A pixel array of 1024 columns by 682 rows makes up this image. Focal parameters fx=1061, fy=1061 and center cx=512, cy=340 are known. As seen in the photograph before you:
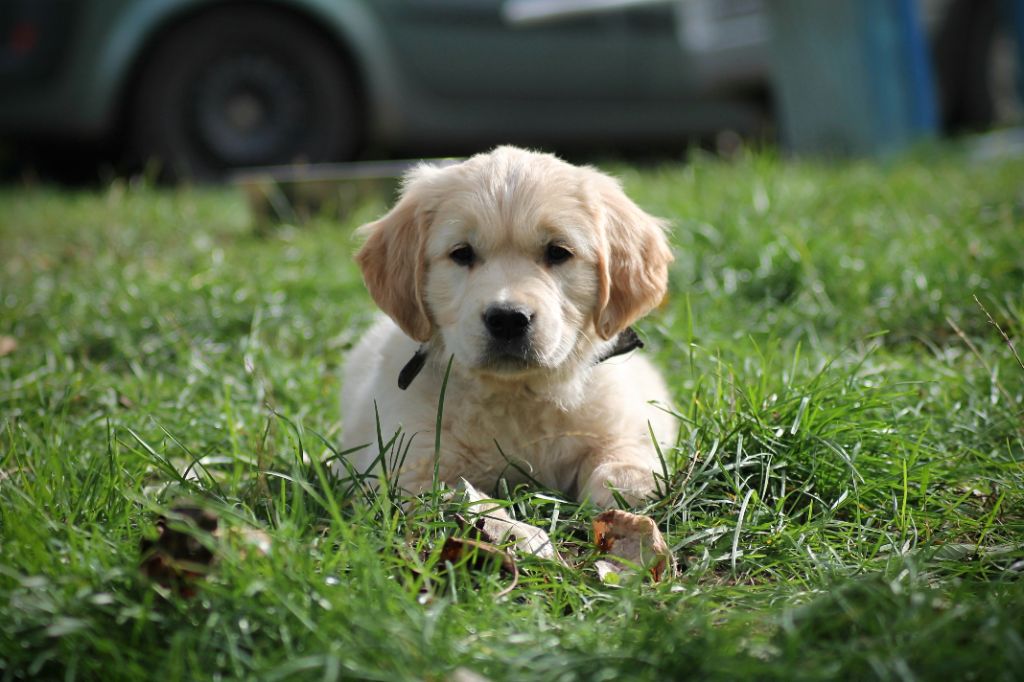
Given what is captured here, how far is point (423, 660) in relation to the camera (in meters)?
1.85

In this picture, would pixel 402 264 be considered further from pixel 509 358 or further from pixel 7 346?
pixel 7 346

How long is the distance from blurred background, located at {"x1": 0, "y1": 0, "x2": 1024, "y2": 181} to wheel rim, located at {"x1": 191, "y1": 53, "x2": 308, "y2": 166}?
0.01 metres

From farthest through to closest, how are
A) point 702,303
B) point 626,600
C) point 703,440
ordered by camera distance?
1. point 702,303
2. point 703,440
3. point 626,600

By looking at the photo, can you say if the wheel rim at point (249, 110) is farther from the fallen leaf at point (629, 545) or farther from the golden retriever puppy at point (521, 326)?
the fallen leaf at point (629, 545)

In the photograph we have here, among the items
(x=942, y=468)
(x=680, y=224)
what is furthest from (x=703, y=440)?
(x=680, y=224)

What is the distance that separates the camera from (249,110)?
781 cm


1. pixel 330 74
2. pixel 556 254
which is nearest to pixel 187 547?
pixel 556 254

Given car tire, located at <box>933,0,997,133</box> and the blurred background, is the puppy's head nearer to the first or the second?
the blurred background

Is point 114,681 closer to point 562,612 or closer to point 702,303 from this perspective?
point 562,612

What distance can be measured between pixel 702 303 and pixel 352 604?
272 centimetres

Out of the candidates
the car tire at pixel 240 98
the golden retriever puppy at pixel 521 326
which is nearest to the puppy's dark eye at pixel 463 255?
the golden retriever puppy at pixel 521 326

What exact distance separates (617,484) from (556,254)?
65 centimetres

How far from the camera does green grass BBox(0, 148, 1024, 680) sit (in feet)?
6.27

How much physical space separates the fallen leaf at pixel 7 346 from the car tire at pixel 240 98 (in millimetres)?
3489
